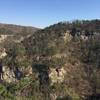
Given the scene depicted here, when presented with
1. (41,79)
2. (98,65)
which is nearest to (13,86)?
(41,79)

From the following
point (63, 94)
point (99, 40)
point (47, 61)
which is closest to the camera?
point (63, 94)

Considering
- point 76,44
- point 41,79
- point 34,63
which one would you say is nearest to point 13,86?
point 41,79

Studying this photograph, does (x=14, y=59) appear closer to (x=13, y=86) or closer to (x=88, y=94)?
(x=13, y=86)

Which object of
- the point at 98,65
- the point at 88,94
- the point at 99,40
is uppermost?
the point at 99,40

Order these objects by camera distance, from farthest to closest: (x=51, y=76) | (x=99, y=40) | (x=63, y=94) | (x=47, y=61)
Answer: (x=99, y=40), (x=47, y=61), (x=51, y=76), (x=63, y=94)

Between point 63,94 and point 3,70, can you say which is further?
point 3,70

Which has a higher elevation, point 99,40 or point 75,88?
point 99,40

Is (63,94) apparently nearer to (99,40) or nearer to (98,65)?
(98,65)
